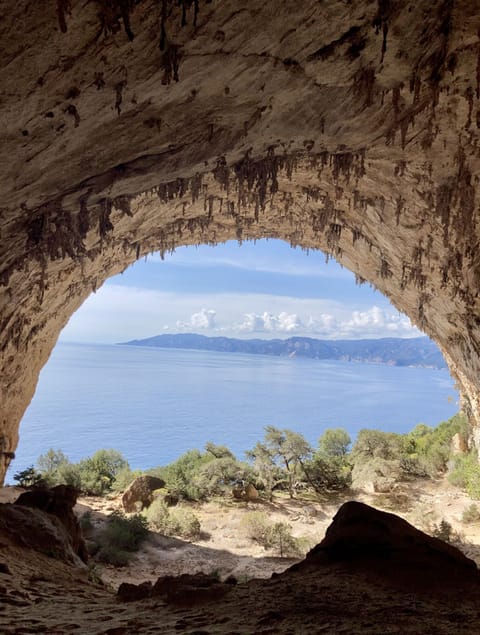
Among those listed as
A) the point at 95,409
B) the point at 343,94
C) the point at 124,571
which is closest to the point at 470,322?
the point at 343,94

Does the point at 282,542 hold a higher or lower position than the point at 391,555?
lower

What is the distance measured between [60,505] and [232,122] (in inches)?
267

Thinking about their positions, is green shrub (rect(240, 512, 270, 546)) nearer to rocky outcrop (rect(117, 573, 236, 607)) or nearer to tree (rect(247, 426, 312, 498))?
tree (rect(247, 426, 312, 498))

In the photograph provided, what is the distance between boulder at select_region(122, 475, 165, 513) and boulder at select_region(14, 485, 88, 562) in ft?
36.7

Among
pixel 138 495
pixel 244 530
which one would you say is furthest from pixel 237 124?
pixel 138 495

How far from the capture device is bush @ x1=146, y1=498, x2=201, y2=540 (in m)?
14.7

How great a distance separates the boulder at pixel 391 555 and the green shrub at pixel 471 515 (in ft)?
40.9

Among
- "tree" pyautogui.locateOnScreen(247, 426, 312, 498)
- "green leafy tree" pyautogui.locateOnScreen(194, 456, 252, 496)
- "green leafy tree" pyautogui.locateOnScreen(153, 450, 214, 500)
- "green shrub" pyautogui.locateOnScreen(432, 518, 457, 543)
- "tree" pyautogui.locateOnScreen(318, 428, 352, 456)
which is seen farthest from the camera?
"tree" pyautogui.locateOnScreen(318, 428, 352, 456)

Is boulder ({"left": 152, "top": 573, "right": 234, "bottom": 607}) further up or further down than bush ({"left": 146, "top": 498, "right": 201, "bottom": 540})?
further up

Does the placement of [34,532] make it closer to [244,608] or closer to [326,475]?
[244,608]

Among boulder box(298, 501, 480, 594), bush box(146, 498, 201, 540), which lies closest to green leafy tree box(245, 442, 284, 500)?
bush box(146, 498, 201, 540)

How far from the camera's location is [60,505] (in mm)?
7066

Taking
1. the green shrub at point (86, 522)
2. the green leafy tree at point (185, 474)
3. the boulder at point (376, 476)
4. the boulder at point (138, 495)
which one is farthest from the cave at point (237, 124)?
the boulder at point (376, 476)

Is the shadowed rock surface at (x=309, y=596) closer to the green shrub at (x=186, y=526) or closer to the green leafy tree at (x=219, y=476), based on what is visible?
the green shrub at (x=186, y=526)
